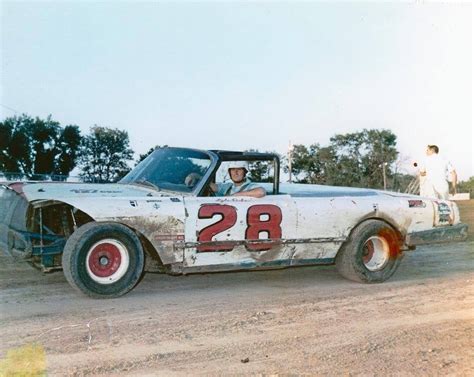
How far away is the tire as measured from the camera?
17.9 ft

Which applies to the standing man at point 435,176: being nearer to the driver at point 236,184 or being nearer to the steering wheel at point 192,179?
the driver at point 236,184

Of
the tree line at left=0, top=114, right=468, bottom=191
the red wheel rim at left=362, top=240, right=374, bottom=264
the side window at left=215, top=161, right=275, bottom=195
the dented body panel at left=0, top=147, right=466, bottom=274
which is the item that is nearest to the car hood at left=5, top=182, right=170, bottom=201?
the dented body panel at left=0, top=147, right=466, bottom=274

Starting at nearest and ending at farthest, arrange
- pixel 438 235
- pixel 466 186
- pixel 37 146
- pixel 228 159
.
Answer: pixel 228 159
pixel 438 235
pixel 37 146
pixel 466 186

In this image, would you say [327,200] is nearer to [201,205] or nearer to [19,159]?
[201,205]

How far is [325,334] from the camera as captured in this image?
4602mm

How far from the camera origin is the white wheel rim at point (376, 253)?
707 cm

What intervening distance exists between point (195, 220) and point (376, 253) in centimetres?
253

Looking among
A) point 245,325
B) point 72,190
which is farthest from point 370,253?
point 72,190

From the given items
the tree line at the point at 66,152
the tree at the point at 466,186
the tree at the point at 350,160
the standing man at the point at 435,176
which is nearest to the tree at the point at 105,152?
the tree line at the point at 66,152

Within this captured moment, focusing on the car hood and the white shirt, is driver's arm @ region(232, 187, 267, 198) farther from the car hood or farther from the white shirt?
the white shirt

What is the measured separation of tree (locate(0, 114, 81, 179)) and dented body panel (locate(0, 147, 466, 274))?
23.1m

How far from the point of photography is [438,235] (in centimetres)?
745

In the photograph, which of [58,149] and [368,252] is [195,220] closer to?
[368,252]

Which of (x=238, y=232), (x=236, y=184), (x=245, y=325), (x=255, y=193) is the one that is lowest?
(x=245, y=325)
